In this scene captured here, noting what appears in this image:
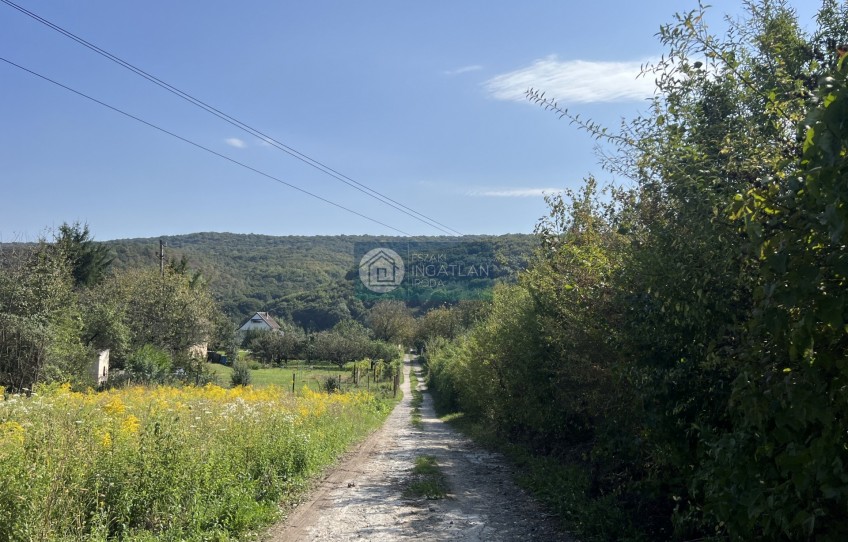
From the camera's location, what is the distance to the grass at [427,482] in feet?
32.7

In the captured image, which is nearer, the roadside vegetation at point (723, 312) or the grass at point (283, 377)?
the roadside vegetation at point (723, 312)

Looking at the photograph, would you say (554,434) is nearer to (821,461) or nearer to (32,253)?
(821,461)

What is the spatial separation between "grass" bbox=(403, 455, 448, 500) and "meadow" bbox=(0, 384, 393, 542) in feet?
6.87

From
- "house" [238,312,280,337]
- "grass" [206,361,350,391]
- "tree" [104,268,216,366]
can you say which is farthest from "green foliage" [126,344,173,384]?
"house" [238,312,280,337]

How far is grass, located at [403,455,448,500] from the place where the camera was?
9.98m

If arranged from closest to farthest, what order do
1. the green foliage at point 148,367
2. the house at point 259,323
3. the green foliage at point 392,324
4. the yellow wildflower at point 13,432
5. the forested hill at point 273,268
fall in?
1. the yellow wildflower at point 13,432
2. the green foliage at point 148,367
3. the green foliage at point 392,324
4. the house at point 259,323
5. the forested hill at point 273,268

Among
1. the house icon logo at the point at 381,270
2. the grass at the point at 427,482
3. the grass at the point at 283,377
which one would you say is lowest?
the grass at the point at 283,377

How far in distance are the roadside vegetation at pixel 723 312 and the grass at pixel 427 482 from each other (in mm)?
1726

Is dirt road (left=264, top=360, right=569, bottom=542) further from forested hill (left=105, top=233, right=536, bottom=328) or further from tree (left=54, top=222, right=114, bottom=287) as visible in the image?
forested hill (left=105, top=233, right=536, bottom=328)

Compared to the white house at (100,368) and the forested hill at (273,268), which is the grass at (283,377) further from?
the forested hill at (273,268)

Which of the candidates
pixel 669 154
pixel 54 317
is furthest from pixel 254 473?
pixel 54 317

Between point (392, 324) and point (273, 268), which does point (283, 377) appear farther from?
point (273, 268)

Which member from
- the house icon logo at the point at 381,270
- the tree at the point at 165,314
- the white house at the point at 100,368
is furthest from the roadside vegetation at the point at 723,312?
the house icon logo at the point at 381,270

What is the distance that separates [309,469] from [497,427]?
9277 millimetres
